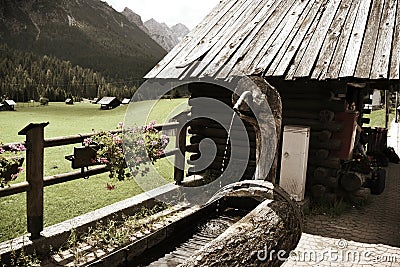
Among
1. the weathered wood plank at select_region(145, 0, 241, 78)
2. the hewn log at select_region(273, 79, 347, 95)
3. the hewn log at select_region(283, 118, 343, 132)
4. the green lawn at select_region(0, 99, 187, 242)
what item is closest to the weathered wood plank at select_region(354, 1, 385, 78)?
the hewn log at select_region(273, 79, 347, 95)

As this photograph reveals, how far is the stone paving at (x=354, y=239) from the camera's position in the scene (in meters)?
4.75

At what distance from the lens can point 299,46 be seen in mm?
6797

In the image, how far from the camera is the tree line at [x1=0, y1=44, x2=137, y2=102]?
203 inches

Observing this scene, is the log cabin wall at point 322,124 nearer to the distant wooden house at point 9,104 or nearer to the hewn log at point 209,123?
the hewn log at point 209,123

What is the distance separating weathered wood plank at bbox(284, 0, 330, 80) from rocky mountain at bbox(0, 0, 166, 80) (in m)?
2.82

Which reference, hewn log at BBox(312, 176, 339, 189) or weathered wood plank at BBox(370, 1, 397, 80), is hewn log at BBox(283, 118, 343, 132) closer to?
hewn log at BBox(312, 176, 339, 189)

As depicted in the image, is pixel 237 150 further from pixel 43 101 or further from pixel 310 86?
pixel 43 101

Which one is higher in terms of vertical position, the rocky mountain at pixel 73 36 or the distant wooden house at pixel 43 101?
the rocky mountain at pixel 73 36

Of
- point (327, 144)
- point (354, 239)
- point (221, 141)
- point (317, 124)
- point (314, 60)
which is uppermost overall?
point (314, 60)

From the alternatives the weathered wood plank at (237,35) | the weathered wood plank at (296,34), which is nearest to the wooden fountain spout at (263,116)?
the weathered wood plank at (296,34)

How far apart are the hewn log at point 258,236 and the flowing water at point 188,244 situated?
2.40 m

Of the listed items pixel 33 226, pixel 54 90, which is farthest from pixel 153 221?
pixel 54 90

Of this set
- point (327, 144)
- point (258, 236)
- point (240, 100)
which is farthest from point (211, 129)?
point (258, 236)

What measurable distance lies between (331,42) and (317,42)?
0.81ft
